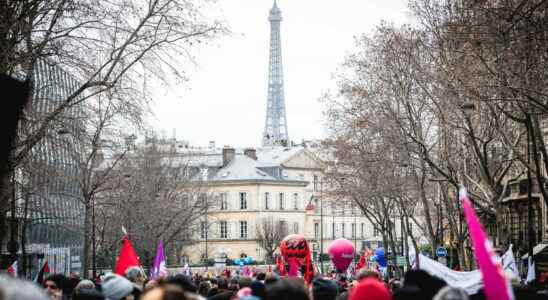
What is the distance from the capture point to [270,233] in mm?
128750

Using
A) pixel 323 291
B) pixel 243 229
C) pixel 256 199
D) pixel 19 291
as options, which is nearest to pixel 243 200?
pixel 256 199

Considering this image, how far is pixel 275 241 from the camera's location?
5054 inches

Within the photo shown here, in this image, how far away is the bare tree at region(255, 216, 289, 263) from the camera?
12704 centimetres

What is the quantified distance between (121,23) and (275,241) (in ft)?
335

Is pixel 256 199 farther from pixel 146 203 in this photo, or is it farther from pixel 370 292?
pixel 370 292

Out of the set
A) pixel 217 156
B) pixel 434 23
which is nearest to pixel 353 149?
pixel 434 23

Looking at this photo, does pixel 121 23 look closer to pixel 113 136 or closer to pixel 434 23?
pixel 434 23

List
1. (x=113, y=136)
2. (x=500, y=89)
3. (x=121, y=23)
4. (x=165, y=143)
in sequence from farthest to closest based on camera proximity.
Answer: (x=165, y=143)
(x=113, y=136)
(x=500, y=89)
(x=121, y=23)

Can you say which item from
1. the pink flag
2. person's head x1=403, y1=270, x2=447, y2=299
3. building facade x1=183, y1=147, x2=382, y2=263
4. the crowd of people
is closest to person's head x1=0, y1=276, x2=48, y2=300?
the crowd of people

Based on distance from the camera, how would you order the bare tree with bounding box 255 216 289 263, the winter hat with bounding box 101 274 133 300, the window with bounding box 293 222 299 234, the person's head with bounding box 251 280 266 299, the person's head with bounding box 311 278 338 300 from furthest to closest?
the window with bounding box 293 222 299 234, the bare tree with bounding box 255 216 289 263, the person's head with bounding box 251 280 266 299, the person's head with bounding box 311 278 338 300, the winter hat with bounding box 101 274 133 300

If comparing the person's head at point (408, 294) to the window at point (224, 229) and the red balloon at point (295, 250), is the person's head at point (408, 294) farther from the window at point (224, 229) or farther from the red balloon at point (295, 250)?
the window at point (224, 229)

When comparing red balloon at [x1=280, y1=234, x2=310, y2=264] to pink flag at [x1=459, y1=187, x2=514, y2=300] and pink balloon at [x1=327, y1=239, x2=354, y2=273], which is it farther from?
pink flag at [x1=459, y1=187, x2=514, y2=300]

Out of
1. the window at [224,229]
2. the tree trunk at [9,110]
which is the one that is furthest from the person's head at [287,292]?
the window at [224,229]

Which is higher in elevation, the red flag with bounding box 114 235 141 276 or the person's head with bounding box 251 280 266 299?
the red flag with bounding box 114 235 141 276
